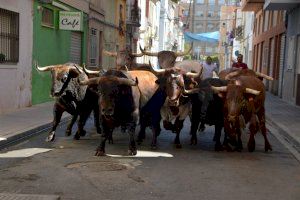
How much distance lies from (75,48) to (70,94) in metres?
12.0

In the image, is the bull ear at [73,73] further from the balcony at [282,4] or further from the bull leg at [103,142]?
the balcony at [282,4]

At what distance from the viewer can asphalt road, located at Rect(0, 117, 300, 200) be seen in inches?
263

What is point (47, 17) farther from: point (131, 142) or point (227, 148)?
point (227, 148)

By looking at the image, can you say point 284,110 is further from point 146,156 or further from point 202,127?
point 146,156

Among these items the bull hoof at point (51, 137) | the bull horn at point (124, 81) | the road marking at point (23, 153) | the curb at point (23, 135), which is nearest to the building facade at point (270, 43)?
the curb at point (23, 135)

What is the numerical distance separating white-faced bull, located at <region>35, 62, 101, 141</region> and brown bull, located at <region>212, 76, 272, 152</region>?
262 cm

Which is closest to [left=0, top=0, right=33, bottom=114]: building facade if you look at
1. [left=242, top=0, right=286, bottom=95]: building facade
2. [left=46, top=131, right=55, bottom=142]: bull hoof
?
[left=46, top=131, right=55, bottom=142]: bull hoof

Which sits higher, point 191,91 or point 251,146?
point 191,91

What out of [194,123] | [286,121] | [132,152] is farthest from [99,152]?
[286,121]

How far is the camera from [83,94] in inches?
417

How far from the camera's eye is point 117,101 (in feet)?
29.4

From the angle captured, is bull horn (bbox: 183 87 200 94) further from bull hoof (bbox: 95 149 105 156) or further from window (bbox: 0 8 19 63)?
window (bbox: 0 8 19 63)

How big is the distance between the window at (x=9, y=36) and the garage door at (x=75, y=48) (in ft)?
20.2

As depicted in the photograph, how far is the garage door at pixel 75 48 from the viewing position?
70.5 ft
